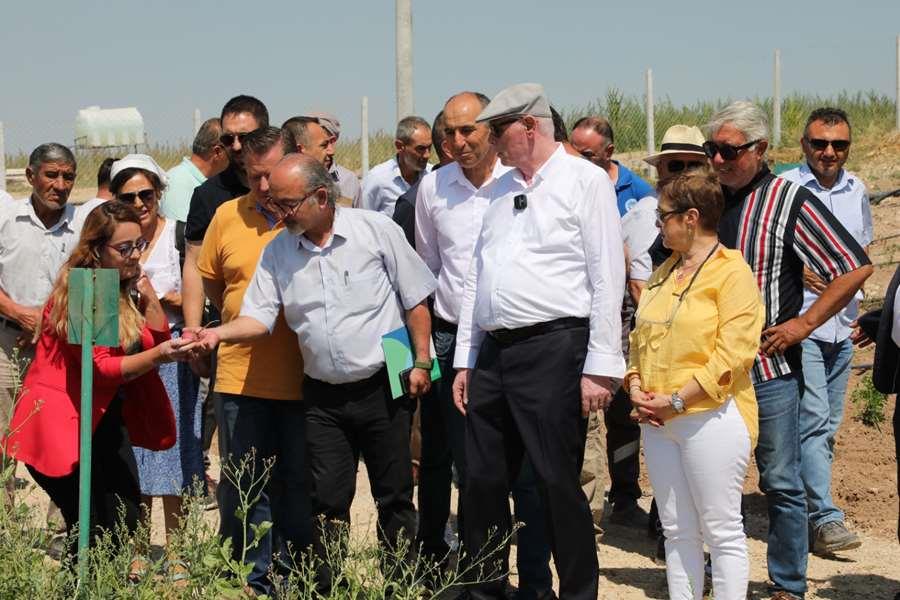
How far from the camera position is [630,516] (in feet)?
25.6

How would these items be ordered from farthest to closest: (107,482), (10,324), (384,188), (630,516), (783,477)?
(384,188) → (10,324) → (630,516) → (783,477) → (107,482)

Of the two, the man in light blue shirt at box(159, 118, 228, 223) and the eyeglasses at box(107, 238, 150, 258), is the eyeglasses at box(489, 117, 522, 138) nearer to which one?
the eyeglasses at box(107, 238, 150, 258)

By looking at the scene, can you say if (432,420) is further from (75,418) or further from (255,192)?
(75,418)

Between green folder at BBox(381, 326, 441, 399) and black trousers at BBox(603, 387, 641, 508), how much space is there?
→ 2.21m

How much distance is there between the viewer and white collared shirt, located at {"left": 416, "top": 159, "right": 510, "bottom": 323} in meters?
6.30

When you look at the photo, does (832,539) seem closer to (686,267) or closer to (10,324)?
(686,267)

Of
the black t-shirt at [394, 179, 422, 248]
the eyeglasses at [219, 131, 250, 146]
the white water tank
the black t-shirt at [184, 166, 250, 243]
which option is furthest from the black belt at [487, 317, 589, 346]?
the white water tank

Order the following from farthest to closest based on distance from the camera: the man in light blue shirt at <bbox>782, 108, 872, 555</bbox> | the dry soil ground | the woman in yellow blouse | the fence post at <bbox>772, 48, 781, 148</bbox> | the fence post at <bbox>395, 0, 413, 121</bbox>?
the fence post at <bbox>772, 48, 781, 148</bbox>
the fence post at <bbox>395, 0, 413, 121</bbox>
the man in light blue shirt at <bbox>782, 108, 872, 555</bbox>
the dry soil ground
the woman in yellow blouse

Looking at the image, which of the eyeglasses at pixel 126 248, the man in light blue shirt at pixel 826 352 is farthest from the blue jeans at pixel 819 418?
the eyeglasses at pixel 126 248

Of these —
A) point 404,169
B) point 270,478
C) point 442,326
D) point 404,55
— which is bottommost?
point 270,478

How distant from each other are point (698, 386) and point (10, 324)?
4551mm

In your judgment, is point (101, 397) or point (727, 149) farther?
point (727, 149)

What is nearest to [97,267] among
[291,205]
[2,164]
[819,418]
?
[291,205]

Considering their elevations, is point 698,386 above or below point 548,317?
below
